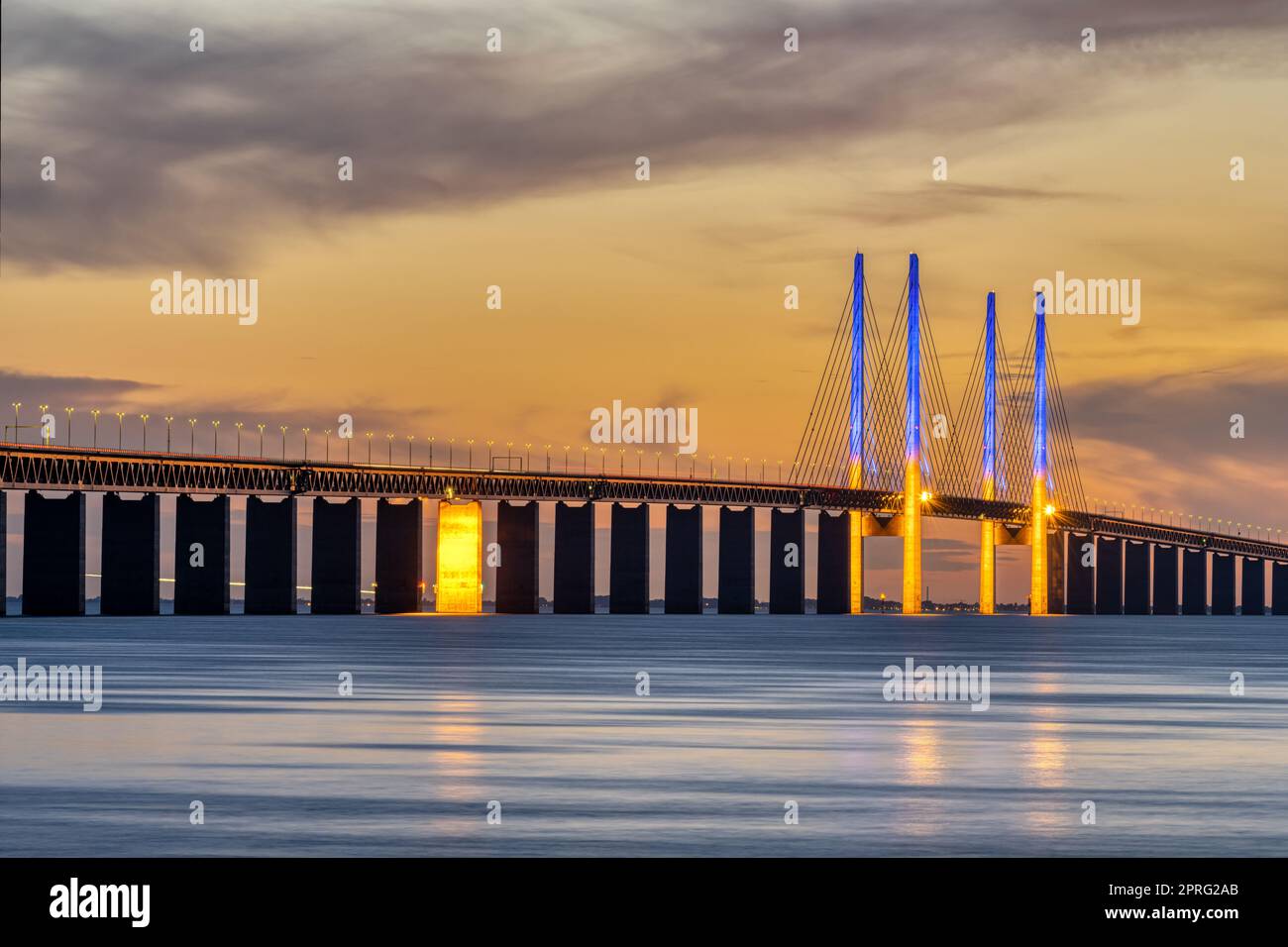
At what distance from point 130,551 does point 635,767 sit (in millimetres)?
155180

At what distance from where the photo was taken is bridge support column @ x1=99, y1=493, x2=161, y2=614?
598 feet

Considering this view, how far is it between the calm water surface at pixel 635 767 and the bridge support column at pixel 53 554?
103 m

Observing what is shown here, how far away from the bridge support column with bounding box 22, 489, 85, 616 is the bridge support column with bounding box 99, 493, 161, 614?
5211mm

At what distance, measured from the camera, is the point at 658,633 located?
152875mm

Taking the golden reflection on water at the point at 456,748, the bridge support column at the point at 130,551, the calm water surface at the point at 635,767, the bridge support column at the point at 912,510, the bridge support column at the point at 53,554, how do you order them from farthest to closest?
the bridge support column at the point at 912,510 → the bridge support column at the point at 130,551 → the bridge support column at the point at 53,554 → the golden reflection on water at the point at 456,748 → the calm water surface at the point at 635,767

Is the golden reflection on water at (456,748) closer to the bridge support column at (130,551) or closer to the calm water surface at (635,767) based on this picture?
the calm water surface at (635,767)

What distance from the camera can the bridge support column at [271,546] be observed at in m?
197

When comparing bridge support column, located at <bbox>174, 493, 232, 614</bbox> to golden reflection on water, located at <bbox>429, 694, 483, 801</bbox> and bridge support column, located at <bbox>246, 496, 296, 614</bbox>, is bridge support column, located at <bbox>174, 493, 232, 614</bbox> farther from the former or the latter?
golden reflection on water, located at <bbox>429, 694, 483, 801</bbox>

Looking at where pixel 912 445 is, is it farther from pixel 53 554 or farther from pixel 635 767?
pixel 635 767

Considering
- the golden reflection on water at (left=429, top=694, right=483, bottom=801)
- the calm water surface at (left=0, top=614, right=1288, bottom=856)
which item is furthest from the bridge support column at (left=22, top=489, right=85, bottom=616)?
the golden reflection on water at (left=429, top=694, right=483, bottom=801)

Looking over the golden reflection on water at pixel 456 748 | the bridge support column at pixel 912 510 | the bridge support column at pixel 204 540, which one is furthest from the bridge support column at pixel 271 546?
the golden reflection on water at pixel 456 748

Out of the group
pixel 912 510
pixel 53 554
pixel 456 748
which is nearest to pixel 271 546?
pixel 53 554
